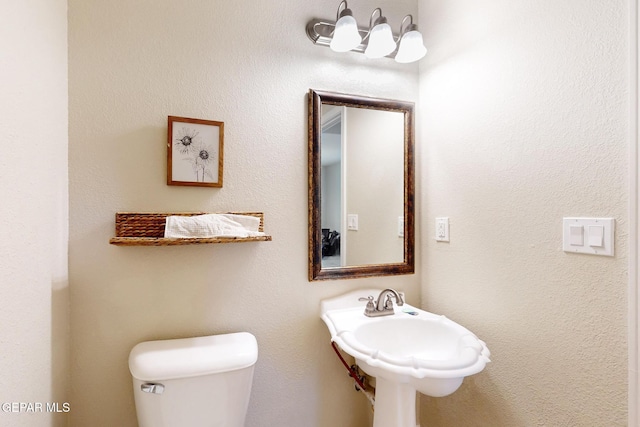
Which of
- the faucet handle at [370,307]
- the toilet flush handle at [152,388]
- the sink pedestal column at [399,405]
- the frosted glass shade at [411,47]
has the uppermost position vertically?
the frosted glass shade at [411,47]

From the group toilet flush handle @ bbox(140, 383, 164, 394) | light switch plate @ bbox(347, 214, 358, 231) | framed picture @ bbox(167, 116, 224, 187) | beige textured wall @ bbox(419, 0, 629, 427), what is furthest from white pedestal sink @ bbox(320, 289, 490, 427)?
framed picture @ bbox(167, 116, 224, 187)

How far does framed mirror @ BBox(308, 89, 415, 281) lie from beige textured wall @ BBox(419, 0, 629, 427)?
15 cm

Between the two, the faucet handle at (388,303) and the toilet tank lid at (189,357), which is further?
the faucet handle at (388,303)

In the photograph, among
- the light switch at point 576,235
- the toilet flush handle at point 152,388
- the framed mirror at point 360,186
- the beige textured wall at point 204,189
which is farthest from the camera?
the framed mirror at point 360,186

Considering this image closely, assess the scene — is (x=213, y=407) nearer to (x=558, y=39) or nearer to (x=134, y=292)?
(x=134, y=292)

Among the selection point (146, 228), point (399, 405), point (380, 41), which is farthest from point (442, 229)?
point (146, 228)

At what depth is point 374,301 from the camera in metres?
1.41

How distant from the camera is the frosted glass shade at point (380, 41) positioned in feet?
4.30

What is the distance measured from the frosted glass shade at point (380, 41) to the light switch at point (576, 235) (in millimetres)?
964

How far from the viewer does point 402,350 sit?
1.29m

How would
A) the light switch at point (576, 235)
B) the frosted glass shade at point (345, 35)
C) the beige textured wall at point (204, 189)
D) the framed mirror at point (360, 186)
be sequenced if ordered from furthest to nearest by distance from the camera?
the framed mirror at point (360, 186) → the frosted glass shade at point (345, 35) → the beige textured wall at point (204, 189) → the light switch at point (576, 235)

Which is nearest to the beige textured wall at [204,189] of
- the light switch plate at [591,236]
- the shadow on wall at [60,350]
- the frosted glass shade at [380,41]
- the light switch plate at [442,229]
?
the shadow on wall at [60,350]

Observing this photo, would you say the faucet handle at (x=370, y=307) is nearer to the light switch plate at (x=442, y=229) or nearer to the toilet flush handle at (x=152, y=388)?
the light switch plate at (x=442, y=229)

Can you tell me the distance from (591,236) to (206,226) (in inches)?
47.1
